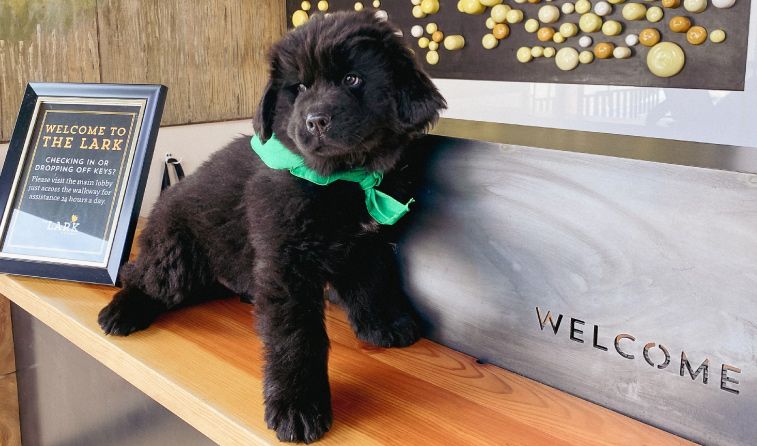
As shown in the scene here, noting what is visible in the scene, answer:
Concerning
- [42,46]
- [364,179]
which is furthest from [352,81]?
[42,46]

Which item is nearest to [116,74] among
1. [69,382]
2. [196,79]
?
[196,79]

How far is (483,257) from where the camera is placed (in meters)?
0.77

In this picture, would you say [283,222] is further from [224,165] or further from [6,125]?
[6,125]

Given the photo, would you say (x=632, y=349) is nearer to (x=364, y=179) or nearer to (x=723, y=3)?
(x=364, y=179)

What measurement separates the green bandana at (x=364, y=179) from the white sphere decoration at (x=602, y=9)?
86cm

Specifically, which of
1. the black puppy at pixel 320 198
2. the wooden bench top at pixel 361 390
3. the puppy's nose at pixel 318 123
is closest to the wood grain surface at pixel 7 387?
the wooden bench top at pixel 361 390

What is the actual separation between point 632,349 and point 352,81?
0.46 metres

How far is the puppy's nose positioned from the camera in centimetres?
72

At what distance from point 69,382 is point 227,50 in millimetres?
1096

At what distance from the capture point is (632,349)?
65 cm

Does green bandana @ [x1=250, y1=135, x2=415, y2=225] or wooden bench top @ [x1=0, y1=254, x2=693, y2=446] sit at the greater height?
green bandana @ [x1=250, y1=135, x2=415, y2=225]

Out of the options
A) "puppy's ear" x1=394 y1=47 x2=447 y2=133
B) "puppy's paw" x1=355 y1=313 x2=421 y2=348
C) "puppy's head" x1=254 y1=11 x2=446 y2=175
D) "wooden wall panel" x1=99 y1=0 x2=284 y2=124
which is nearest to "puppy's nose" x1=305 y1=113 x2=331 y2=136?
"puppy's head" x1=254 y1=11 x2=446 y2=175

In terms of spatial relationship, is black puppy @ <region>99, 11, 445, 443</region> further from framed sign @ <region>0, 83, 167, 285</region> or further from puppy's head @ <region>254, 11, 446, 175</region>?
framed sign @ <region>0, 83, 167, 285</region>

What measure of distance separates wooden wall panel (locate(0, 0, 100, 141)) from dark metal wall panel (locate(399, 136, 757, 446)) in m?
1.13
